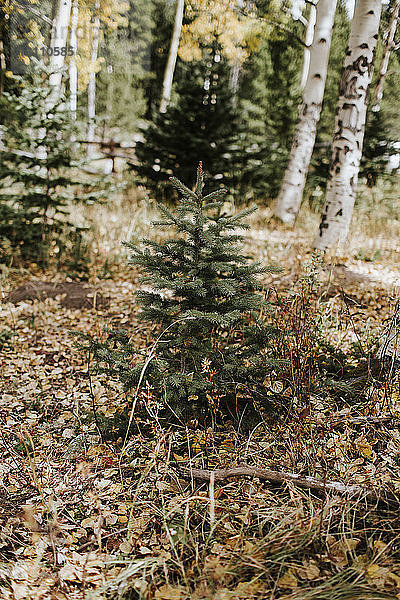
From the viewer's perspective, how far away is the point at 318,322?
134 inches

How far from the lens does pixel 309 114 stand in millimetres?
7422

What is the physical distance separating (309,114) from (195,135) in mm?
2005

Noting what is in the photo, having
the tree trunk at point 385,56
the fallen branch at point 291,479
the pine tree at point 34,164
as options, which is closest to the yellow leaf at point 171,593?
the fallen branch at point 291,479

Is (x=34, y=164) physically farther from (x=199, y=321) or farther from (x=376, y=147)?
(x=376, y=147)

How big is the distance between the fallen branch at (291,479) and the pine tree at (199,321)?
37 cm

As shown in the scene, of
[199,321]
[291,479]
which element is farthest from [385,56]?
[291,479]

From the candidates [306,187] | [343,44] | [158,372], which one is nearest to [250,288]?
[158,372]

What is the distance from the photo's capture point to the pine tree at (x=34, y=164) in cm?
525

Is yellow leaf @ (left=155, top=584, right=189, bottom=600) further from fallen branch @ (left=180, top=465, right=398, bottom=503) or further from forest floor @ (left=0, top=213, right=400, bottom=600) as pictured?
fallen branch @ (left=180, top=465, right=398, bottom=503)

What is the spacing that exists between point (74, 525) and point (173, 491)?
0.50m

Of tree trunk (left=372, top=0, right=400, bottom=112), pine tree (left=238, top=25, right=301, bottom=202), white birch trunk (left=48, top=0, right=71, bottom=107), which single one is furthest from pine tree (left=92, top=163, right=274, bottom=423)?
tree trunk (left=372, top=0, right=400, bottom=112)

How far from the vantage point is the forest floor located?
5.52ft

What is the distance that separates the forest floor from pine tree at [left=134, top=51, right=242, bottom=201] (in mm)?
5502

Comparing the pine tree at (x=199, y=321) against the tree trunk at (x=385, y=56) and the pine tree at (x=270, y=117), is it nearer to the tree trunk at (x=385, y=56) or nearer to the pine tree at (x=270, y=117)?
the pine tree at (x=270, y=117)
